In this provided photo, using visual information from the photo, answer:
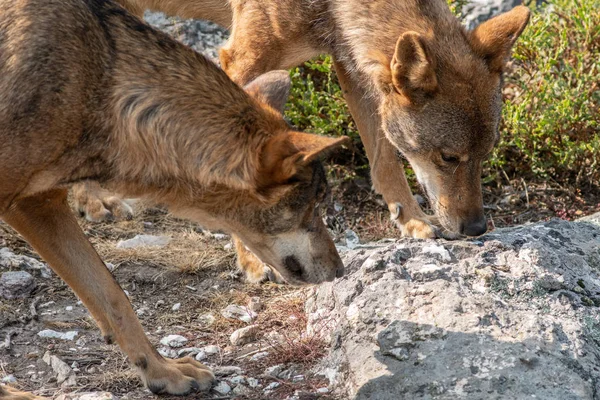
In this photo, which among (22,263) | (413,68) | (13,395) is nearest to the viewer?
(13,395)

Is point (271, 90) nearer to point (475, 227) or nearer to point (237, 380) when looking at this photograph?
point (237, 380)

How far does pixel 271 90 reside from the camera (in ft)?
15.4

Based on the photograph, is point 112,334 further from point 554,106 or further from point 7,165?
point 554,106

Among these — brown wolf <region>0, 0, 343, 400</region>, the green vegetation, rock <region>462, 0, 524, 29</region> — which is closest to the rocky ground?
brown wolf <region>0, 0, 343, 400</region>

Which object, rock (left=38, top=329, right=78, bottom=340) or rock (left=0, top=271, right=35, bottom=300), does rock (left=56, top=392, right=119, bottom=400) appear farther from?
rock (left=0, top=271, right=35, bottom=300)

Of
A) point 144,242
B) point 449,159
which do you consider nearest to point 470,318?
point 449,159

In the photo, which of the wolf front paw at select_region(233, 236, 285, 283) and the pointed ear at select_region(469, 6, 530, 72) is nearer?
the pointed ear at select_region(469, 6, 530, 72)

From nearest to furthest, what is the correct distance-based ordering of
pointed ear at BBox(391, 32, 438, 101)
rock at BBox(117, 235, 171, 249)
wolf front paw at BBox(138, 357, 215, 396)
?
1. wolf front paw at BBox(138, 357, 215, 396)
2. pointed ear at BBox(391, 32, 438, 101)
3. rock at BBox(117, 235, 171, 249)

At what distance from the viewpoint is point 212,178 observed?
4.18 meters

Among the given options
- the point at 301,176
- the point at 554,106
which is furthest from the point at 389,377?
the point at 554,106

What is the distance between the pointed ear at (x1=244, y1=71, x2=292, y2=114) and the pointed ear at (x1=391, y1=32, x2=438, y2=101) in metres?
0.94

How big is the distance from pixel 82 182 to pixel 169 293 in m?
1.74

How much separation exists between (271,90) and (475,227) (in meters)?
1.75

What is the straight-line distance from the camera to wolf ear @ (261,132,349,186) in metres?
3.85
